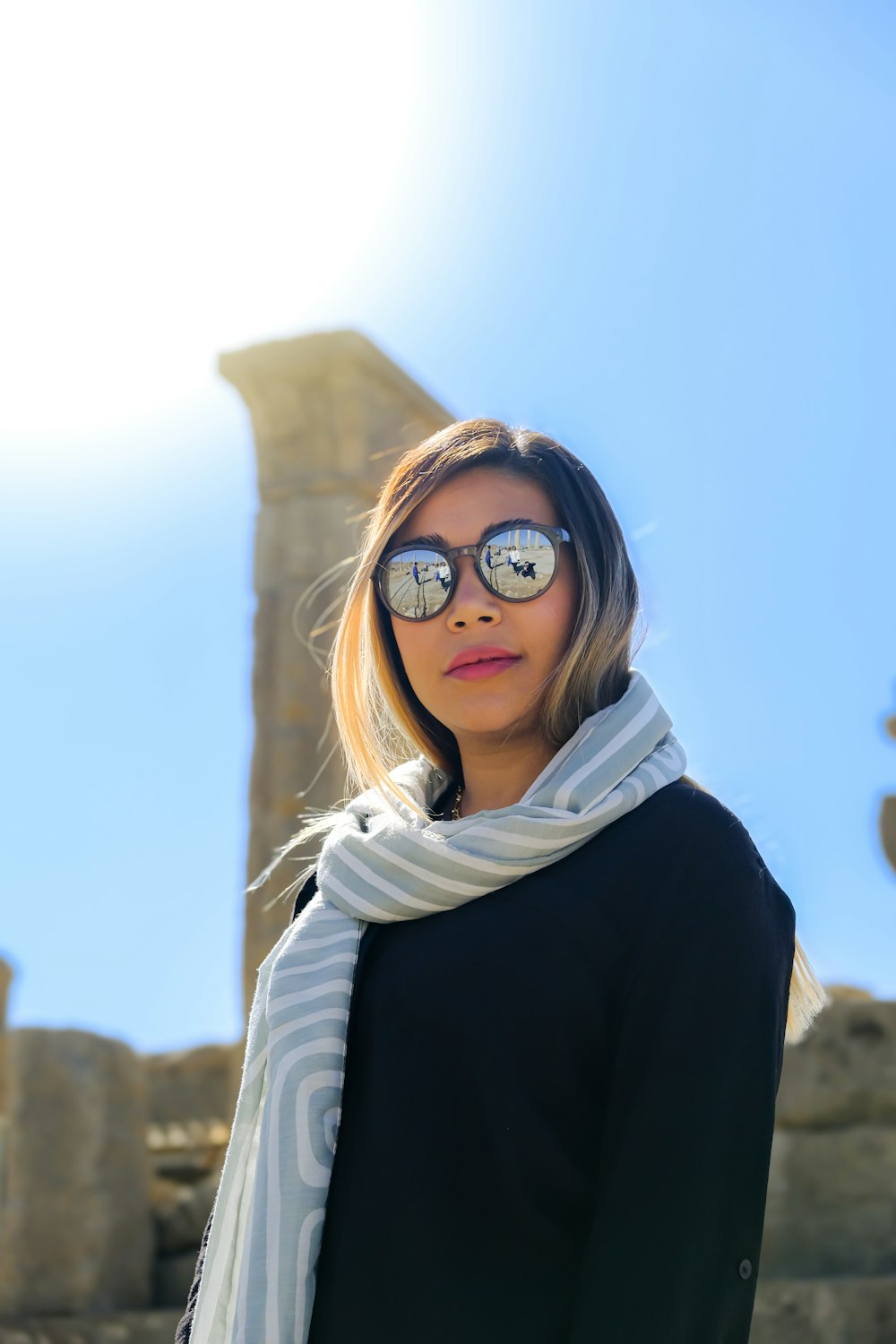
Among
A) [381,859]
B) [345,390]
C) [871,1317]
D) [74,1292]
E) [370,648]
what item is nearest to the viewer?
[381,859]

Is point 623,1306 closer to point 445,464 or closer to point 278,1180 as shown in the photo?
point 278,1180

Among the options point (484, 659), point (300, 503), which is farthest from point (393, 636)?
point (300, 503)

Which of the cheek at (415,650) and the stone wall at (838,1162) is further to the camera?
the stone wall at (838,1162)

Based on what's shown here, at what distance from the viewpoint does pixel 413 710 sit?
7.63 feet

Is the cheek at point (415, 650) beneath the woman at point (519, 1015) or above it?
above

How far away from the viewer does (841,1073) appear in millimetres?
5281

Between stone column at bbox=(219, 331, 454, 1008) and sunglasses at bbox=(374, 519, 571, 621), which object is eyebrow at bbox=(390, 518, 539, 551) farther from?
stone column at bbox=(219, 331, 454, 1008)

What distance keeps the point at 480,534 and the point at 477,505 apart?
0.06m

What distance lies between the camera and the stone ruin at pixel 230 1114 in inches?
201

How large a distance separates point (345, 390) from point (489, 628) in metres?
5.52

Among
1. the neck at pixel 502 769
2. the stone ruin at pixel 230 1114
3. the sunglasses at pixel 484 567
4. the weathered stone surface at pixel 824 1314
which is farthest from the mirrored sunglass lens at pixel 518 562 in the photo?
the weathered stone surface at pixel 824 1314

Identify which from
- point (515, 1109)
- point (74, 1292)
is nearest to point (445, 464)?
point (515, 1109)

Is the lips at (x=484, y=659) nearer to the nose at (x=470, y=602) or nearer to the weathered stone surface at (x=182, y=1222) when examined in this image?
the nose at (x=470, y=602)

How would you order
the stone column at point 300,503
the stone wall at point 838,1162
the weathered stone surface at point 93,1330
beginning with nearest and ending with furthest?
the stone wall at point 838,1162 → the weathered stone surface at point 93,1330 → the stone column at point 300,503
